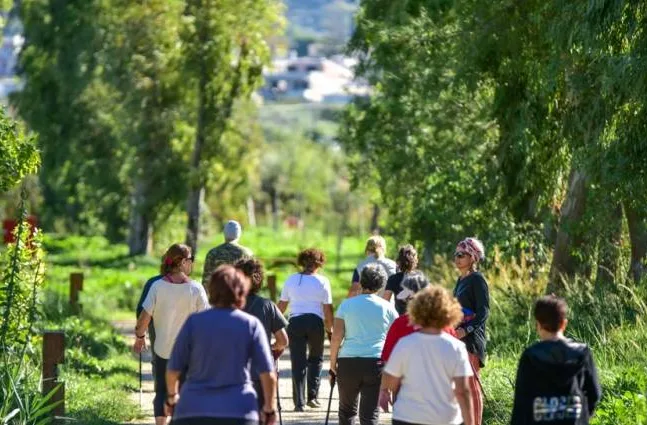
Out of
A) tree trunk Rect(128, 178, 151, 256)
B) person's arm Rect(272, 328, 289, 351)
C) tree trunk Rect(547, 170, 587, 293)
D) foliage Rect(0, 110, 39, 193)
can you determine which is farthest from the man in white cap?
tree trunk Rect(128, 178, 151, 256)

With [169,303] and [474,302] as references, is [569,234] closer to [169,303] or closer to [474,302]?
[474,302]

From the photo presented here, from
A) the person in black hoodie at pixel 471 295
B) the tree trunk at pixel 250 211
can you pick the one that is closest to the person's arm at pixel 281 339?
the person in black hoodie at pixel 471 295

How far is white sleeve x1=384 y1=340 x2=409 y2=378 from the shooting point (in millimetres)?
9664

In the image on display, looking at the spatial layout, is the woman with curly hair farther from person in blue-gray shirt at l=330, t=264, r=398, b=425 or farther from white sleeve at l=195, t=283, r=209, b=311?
white sleeve at l=195, t=283, r=209, b=311

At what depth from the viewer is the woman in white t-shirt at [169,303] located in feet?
43.2

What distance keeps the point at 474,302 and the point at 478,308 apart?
59mm

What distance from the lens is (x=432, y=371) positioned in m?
9.59

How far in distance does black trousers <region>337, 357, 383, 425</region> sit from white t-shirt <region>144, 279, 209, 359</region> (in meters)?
1.29

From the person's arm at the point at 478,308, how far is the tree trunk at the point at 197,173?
27.3m

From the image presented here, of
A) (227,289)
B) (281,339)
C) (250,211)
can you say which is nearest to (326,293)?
(281,339)

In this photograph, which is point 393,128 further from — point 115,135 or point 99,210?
point 99,210

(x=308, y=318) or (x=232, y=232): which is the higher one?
(x=232, y=232)

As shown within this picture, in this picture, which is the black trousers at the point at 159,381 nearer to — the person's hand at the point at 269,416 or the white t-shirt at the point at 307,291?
the white t-shirt at the point at 307,291

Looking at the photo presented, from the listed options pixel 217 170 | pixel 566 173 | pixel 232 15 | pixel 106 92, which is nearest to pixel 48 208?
pixel 106 92
